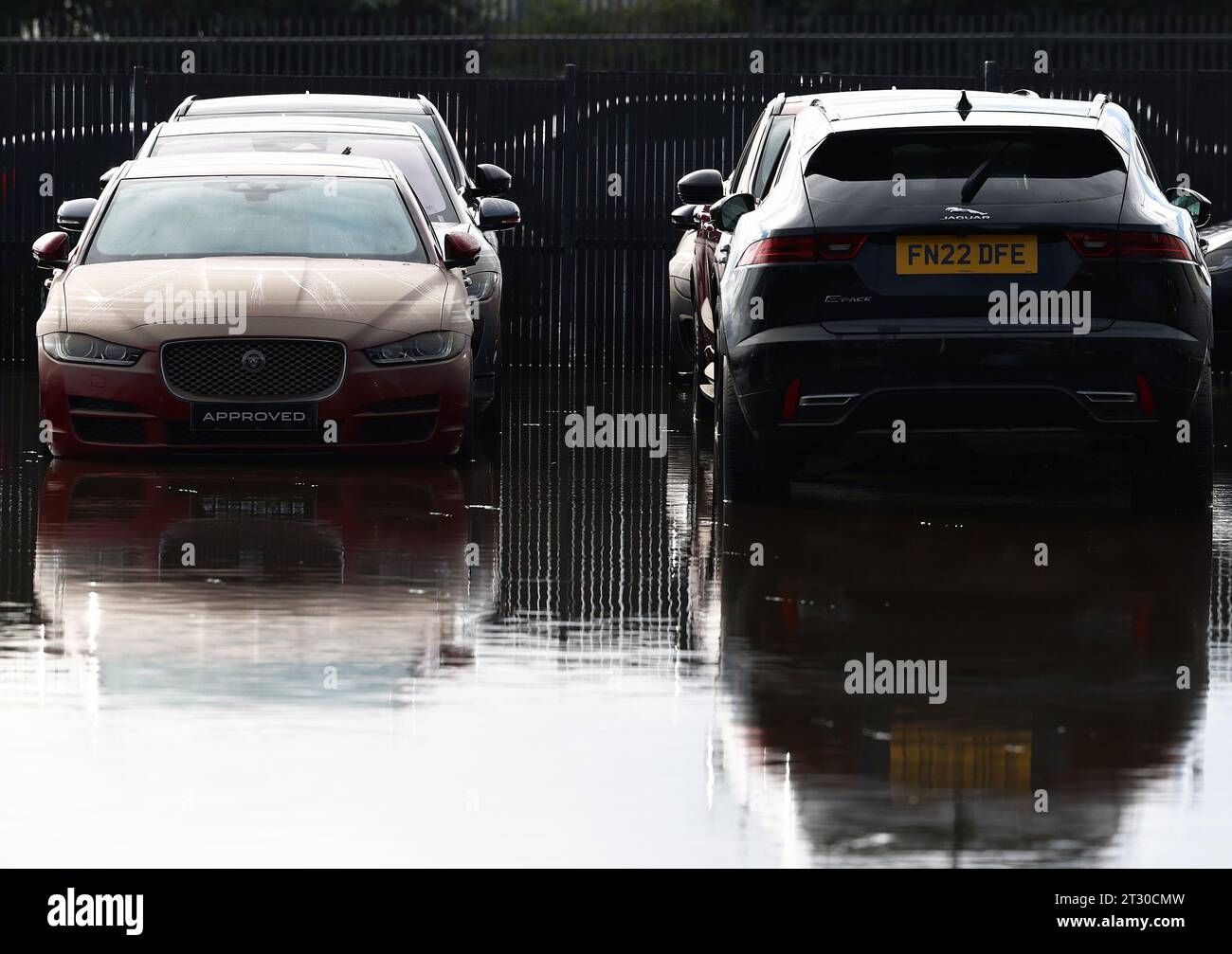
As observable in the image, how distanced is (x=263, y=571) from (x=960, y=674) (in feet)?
9.25

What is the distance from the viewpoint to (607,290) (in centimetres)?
1938

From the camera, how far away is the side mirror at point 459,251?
1252cm

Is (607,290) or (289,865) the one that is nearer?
(289,865)

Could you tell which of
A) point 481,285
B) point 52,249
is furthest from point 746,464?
point 52,249

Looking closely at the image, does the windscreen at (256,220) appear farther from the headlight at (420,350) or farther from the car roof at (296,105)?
the car roof at (296,105)

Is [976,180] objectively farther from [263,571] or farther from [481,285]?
[481,285]

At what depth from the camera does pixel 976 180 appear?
9805mm

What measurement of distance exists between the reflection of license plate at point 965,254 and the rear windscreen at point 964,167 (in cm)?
16

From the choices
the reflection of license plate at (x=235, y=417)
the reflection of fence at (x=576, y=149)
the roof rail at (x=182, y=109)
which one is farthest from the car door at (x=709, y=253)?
the reflection of fence at (x=576, y=149)

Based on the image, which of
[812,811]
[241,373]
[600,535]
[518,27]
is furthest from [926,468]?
[518,27]

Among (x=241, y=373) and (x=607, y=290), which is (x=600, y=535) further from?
(x=607, y=290)

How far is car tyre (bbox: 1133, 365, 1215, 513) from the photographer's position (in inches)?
395

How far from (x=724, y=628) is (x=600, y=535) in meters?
2.12
